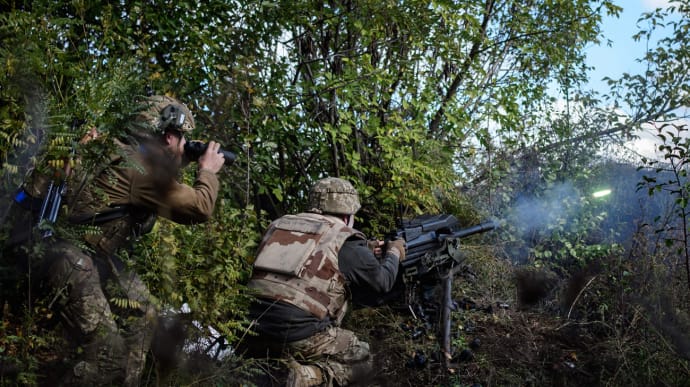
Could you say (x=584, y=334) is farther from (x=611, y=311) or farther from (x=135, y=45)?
(x=135, y=45)

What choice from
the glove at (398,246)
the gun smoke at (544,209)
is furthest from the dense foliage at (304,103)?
the glove at (398,246)

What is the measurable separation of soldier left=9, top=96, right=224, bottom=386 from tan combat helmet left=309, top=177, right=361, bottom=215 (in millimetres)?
1356

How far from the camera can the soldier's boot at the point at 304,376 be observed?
372 cm

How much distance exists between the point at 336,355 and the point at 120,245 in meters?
1.69

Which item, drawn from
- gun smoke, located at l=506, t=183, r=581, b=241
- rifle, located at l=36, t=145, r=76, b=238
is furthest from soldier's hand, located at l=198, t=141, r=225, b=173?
gun smoke, located at l=506, t=183, r=581, b=241

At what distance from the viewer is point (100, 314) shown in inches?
112

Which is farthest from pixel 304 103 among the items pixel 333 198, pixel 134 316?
pixel 134 316

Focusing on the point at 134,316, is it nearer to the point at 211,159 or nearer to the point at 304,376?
the point at 211,159

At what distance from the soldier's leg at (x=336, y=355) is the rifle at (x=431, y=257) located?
0.95 metres

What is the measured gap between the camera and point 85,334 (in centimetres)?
277

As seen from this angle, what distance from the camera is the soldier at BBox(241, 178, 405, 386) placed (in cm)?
383

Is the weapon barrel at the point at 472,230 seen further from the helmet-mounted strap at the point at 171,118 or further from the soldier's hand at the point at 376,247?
the helmet-mounted strap at the point at 171,118

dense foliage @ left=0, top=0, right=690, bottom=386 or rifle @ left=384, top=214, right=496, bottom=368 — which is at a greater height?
dense foliage @ left=0, top=0, right=690, bottom=386

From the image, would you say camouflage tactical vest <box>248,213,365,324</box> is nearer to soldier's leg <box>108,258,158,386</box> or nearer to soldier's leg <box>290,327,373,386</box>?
soldier's leg <box>290,327,373,386</box>
